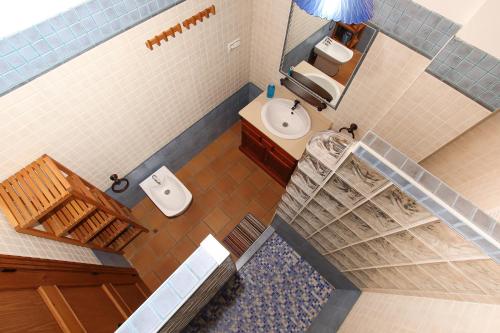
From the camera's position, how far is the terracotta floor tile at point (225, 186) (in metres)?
3.51

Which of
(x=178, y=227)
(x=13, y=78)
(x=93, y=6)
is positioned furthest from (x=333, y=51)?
(x=178, y=227)

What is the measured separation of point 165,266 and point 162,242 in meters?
0.28

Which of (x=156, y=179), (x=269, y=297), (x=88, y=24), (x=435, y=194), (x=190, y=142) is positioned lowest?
(x=269, y=297)

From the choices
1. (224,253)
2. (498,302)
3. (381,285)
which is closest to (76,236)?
(224,253)

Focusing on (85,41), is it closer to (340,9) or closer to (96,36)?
(96,36)

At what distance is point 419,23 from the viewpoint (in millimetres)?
1654

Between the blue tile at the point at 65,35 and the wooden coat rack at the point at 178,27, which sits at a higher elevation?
the wooden coat rack at the point at 178,27

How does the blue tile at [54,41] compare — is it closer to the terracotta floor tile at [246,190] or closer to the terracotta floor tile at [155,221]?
the terracotta floor tile at [155,221]

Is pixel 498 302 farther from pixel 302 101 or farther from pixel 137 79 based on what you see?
pixel 137 79

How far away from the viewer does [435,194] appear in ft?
4.15

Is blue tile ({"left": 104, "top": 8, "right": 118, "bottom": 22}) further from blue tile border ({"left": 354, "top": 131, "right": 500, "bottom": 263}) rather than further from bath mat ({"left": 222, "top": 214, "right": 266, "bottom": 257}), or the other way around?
bath mat ({"left": 222, "top": 214, "right": 266, "bottom": 257})

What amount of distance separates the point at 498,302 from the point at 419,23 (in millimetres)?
1546

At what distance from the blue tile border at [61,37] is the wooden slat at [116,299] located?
1614 millimetres

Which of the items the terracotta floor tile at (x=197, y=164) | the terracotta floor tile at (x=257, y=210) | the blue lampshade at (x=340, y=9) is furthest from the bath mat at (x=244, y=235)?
the blue lampshade at (x=340, y=9)
